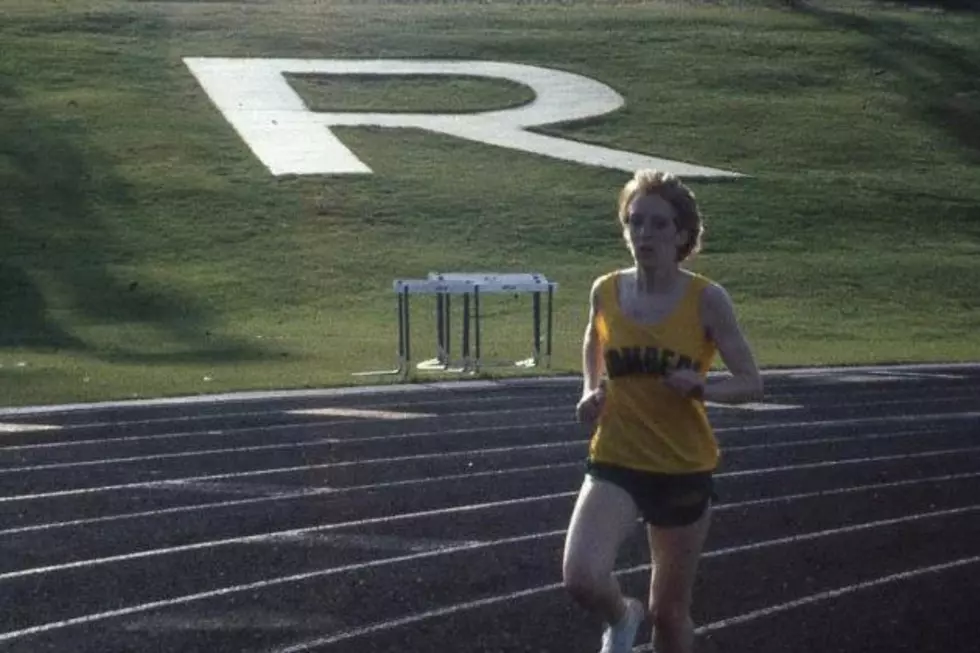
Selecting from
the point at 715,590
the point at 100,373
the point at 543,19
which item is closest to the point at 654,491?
the point at 715,590

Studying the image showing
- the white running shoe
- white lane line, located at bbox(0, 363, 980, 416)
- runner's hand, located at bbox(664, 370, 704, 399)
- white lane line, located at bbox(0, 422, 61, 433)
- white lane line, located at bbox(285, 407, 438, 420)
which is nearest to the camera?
runner's hand, located at bbox(664, 370, 704, 399)

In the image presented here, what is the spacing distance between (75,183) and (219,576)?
27436 millimetres

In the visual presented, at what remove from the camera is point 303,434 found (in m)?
14.9

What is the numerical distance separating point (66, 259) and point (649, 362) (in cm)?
2543

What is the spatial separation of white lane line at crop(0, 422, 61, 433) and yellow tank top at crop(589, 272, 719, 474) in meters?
9.24

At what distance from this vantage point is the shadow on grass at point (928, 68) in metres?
44.5

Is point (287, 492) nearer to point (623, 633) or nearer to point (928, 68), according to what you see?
point (623, 633)

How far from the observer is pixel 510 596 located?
348 inches

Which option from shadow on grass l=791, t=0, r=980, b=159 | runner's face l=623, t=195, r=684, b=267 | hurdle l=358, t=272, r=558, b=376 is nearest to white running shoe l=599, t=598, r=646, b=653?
runner's face l=623, t=195, r=684, b=267

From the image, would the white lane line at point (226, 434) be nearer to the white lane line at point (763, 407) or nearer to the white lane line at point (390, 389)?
the white lane line at point (763, 407)

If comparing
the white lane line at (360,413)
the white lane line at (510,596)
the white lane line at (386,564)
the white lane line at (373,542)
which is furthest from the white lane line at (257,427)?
the white lane line at (373,542)

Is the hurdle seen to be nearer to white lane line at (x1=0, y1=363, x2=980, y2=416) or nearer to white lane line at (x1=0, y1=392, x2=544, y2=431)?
white lane line at (x1=0, y1=363, x2=980, y2=416)

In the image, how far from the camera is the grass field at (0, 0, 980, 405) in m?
25.6

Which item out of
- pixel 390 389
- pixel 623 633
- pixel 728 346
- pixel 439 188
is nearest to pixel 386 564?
pixel 623 633
